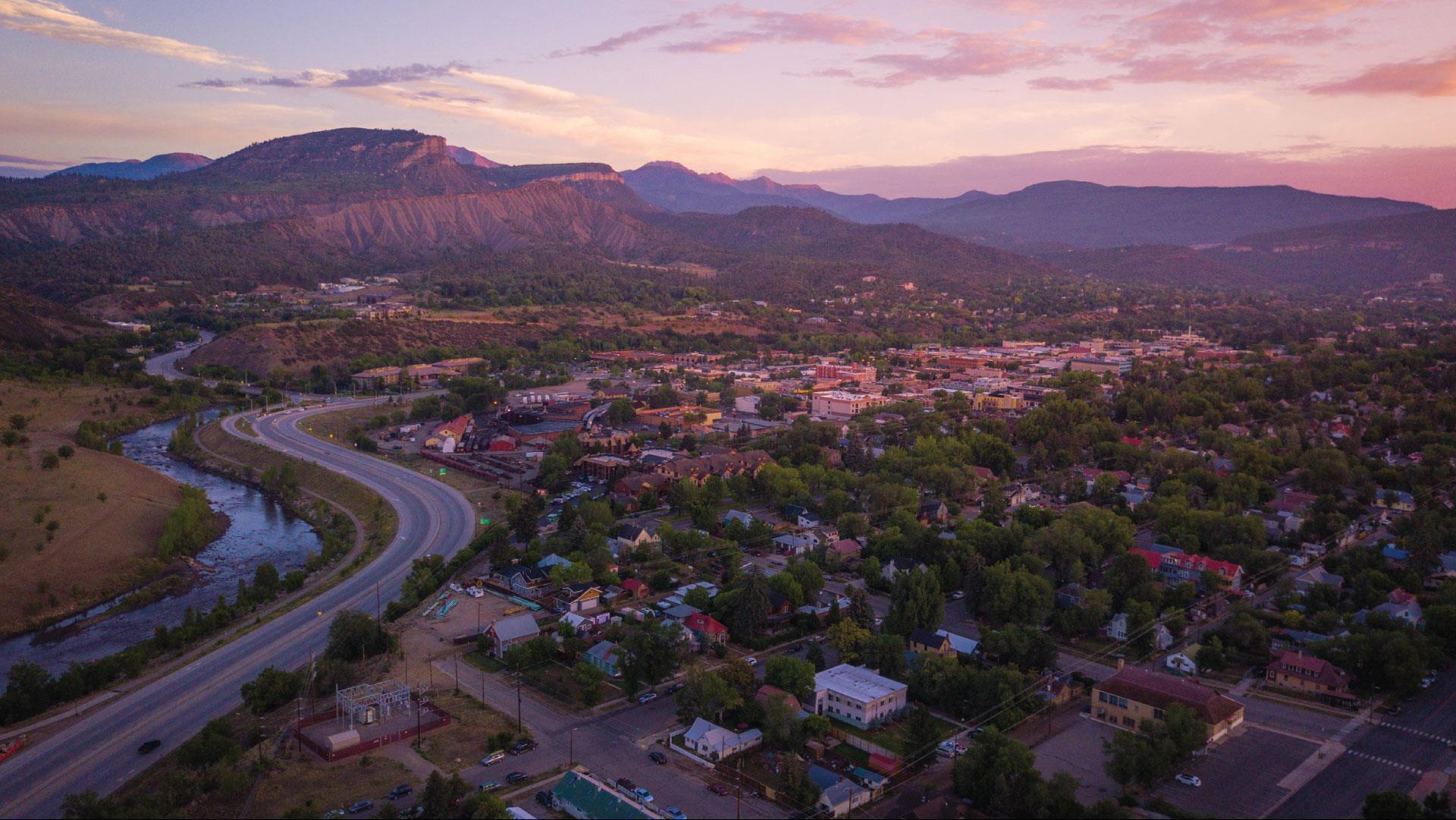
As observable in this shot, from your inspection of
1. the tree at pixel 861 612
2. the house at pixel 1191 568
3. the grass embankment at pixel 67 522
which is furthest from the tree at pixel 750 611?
the grass embankment at pixel 67 522

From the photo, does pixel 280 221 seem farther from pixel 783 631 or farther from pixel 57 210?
pixel 783 631

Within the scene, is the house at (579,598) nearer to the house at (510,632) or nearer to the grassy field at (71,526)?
the house at (510,632)

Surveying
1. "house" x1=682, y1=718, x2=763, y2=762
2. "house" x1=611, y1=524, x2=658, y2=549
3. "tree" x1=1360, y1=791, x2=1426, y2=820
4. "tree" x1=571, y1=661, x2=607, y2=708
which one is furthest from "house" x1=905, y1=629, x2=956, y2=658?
"house" x1=611, y1=524, x2=658, y2=549

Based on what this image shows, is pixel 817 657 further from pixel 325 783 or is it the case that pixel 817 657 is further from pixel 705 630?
pixel 325 783

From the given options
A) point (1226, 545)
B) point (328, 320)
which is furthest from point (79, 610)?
point (328, 320)

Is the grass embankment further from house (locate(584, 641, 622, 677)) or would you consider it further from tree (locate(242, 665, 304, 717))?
house (locate(584, 641, 622, 677))

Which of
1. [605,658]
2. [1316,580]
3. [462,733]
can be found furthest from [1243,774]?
[462,733]
